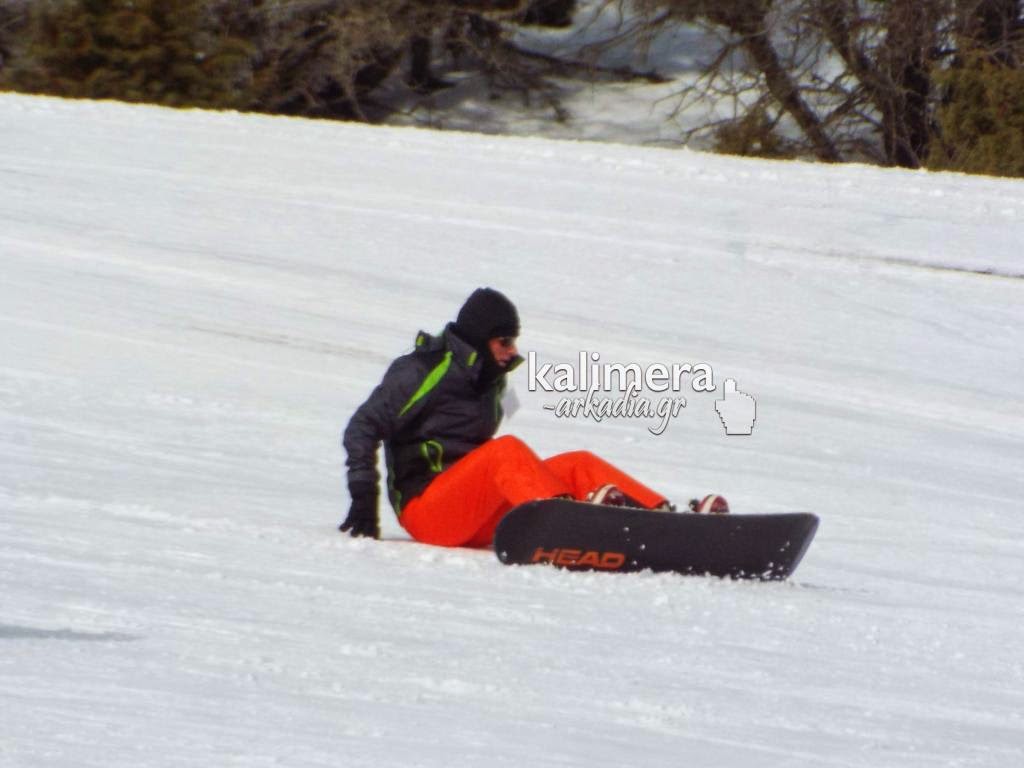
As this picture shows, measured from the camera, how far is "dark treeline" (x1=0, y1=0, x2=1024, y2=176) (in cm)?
1981

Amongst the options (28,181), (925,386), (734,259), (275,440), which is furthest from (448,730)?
(28,181)

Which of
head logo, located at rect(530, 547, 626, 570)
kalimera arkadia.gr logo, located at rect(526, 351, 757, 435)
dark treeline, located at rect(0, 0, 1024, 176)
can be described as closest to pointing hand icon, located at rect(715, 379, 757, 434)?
kalimera arkadia.gr logo, located at rect(526, 351, 757, 435)

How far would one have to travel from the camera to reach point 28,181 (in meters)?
12.5

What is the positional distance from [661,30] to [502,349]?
58.9 feet

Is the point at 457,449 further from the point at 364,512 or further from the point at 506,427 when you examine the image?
the point at 506,427

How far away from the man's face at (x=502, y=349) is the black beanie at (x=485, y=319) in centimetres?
1

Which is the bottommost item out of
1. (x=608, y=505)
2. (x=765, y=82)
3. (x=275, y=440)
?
(x=275, y=440)

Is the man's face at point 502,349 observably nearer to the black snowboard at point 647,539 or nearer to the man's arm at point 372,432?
the man's arm at point 372,432

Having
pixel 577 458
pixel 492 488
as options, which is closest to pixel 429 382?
pixel 492 488

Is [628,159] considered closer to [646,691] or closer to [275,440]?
[275,440]

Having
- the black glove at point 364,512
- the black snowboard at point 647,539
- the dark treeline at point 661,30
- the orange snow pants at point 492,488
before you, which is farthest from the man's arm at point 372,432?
the dark treeline at point 661,30

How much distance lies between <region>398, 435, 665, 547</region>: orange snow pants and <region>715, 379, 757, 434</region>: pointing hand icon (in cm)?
319

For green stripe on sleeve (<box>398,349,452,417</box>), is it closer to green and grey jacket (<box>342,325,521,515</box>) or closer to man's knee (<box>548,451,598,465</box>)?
green and grey jacket (<box>342,325,521,515</box>)

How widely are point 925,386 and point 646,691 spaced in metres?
6.01
